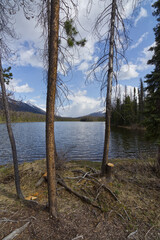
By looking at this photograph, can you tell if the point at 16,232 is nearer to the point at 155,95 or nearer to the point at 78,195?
the point at 78,195

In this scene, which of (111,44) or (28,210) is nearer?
(28,210)

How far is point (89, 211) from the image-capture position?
3375 millimetres

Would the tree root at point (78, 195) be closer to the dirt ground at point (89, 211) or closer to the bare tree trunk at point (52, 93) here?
the dirt ground at point (89, 211)

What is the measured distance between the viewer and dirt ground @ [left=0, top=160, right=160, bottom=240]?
2.61m

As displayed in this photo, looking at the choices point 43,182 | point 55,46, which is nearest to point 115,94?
point 55,46

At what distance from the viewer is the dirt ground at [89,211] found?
8.55ft

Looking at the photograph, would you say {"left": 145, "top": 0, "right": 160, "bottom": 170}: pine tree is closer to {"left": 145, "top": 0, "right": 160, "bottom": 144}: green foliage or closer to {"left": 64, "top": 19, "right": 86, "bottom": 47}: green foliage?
{"left": 145, "top": 0, "right": 160, "bottom": 144}: green foliage

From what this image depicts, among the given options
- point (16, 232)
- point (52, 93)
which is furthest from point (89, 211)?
point (52, 93)

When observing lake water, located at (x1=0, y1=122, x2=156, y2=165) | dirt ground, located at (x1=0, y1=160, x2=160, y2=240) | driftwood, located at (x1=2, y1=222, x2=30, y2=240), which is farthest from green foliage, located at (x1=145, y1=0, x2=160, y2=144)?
driftwood, located at (x1=2, y1=222, x2=30, y2=240)

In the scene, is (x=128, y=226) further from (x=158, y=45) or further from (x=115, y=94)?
(x=158, y=45)

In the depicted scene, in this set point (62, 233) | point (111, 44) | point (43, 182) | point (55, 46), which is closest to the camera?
point (62, 233)

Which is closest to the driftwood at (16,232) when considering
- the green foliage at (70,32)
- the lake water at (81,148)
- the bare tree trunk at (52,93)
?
the bare tree trunk at (52,93)

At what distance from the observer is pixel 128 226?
9.45ft

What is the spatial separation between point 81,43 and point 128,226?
5414mm
